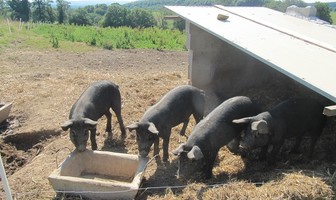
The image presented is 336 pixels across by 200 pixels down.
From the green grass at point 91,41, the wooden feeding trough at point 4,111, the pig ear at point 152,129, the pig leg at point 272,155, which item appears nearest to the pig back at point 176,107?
the pig ear at point 152,129

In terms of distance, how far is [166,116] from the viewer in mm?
6066

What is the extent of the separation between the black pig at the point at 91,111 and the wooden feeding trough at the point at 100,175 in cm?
29

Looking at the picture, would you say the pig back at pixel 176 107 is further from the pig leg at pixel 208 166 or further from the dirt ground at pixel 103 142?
the pig leg at pixel 208 166

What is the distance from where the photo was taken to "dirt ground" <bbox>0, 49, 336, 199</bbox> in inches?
187

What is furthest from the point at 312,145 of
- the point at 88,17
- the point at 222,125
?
the point at 88,17

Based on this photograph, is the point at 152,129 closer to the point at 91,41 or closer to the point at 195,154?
the point at 195,154

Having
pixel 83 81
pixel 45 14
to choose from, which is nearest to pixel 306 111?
pixel 83 81

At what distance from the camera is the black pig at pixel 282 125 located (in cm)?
553

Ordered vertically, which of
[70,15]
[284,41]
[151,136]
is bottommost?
[70,15]

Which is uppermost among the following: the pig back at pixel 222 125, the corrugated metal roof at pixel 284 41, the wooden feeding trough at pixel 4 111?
the corrugated metal roof at pixel 284 41

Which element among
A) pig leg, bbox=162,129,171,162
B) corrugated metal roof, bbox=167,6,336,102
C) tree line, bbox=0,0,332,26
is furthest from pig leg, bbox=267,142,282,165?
tree line, bbox=0,0,332,26

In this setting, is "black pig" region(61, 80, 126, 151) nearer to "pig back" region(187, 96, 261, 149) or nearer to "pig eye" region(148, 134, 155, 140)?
"pig eye" region(148, 134, 155, 140)

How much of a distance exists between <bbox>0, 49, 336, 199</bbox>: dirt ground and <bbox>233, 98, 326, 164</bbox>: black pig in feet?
1.22

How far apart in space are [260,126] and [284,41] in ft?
6.81
